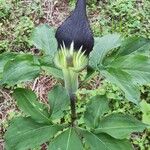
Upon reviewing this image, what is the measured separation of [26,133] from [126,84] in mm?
510

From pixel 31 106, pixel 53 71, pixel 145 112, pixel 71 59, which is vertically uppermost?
pixel 71 59

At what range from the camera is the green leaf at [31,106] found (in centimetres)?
156

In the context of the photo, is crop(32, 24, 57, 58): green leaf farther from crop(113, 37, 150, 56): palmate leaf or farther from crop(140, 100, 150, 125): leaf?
crop(140, 100, 150, 125): leaf

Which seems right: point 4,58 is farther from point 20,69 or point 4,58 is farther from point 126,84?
point 126,84

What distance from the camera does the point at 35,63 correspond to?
1.31 meters

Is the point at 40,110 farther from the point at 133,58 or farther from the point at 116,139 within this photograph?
the point at 133,58

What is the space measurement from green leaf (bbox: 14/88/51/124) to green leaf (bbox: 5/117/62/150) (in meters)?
0.03

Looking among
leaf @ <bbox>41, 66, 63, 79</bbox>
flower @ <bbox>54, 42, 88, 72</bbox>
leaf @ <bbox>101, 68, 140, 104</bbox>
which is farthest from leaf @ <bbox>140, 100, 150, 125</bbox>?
flower @ <bbox>54, 42, 88, 72</bbox>

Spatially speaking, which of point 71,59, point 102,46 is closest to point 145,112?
point 102,46

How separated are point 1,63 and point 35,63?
161mm

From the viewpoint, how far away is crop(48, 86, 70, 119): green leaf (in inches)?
62.8

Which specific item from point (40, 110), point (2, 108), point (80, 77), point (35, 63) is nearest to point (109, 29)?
point (80, 77)

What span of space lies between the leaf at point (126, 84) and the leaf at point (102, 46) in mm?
183

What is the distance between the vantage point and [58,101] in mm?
1604
